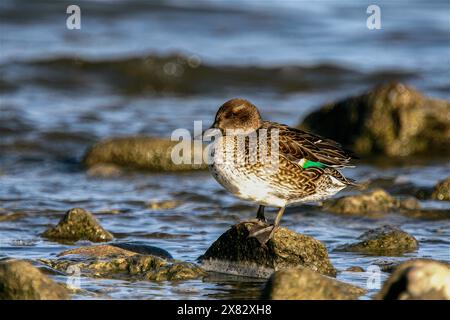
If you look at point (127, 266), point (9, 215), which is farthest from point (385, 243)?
point (9, 215)

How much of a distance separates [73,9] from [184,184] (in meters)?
12.1

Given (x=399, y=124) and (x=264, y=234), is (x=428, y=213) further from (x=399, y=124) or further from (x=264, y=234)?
(x=399, y=124)

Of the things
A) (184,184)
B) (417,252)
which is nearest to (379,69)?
(184,184)

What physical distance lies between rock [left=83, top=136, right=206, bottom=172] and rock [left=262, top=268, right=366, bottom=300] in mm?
5824

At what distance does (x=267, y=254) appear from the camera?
773 cm

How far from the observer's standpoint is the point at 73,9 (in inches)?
893

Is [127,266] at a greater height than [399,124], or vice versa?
[399,124]

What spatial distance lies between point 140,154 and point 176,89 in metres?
6.62

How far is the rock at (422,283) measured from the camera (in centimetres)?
588

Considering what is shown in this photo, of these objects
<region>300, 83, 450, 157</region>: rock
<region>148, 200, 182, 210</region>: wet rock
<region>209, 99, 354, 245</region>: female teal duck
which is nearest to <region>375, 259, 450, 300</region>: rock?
<region>209, 99, 354, 245</region>: female teal duck

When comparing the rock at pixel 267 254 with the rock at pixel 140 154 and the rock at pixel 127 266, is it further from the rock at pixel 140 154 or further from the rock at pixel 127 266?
the rock at pixel 140 154

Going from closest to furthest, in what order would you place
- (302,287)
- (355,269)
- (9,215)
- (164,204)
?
(302,287) → (355,269) → (9,215) → (164,204)

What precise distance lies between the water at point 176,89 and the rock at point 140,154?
276 mm
